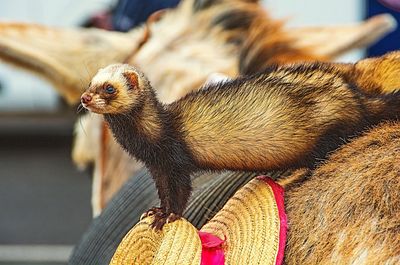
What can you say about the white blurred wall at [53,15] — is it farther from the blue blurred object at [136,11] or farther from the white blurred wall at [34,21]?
the blue blurred object at [136,11]

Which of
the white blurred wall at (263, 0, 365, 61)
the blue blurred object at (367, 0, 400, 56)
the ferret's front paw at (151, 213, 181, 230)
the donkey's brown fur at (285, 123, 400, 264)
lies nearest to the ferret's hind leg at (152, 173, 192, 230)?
the ferret's front paw at (151, 213, 181, 230)

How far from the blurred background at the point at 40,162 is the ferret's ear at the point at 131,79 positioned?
275 cm

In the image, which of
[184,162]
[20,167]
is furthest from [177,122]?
[20,167]

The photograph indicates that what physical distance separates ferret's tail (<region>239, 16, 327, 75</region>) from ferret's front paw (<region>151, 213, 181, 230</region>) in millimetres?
881

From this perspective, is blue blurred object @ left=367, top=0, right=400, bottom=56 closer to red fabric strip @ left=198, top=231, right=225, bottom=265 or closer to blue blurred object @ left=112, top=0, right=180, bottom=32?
blue blurred object @ left=112, top=0, right=180, bottom=32

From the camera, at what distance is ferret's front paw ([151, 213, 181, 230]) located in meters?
0.87

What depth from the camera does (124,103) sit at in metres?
0.83

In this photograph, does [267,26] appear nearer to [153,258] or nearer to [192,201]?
[192,201]

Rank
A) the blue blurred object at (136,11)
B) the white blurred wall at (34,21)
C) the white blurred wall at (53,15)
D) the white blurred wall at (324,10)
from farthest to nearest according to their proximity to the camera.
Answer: the white blurred wall at (34,21)
the white blurred wall at (53,15)
the white blurred wall at (324,10)
the blue blurred object at (136,11)

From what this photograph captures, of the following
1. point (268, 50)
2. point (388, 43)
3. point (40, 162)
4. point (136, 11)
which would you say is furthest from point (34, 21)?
point (268, 50)

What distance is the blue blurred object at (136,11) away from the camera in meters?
2.64

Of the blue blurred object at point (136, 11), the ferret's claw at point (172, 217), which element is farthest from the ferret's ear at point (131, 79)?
the blue blurred object at point (136, 11)

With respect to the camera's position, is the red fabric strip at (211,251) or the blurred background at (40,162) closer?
the red fabric strip at (211,251)

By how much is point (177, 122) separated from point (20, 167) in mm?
5975
